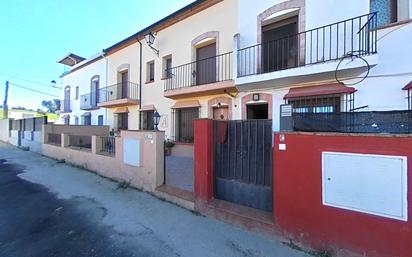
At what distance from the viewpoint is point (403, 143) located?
9.27 feet

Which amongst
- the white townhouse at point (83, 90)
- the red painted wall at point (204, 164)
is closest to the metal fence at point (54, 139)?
the white townhouse at point (83, 90)

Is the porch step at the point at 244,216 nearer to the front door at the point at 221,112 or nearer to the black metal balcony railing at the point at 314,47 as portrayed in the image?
the black metal balcony railing at the point at 314,47

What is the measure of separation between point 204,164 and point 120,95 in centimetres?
1166

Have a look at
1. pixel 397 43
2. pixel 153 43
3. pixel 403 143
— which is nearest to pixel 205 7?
pixel 153 43

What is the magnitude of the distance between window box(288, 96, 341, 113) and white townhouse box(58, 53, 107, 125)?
13.6m

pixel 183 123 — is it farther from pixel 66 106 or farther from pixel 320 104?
pixel 66 106

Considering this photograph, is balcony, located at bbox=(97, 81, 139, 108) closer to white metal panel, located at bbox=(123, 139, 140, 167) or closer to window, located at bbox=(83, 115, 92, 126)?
window, located at bbox=(83, 115, 92, 126)


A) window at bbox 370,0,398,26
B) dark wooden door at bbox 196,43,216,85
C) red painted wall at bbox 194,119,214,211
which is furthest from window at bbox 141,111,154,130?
window at bbox 370,0,398,26

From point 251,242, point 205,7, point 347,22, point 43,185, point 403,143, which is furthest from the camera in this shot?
point 205,7

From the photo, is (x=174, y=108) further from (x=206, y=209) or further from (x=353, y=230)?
(x=353, y=230)

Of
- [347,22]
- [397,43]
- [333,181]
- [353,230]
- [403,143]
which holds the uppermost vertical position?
[347,22]

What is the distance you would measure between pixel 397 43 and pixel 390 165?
4721 millimetres

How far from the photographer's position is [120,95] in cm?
1476

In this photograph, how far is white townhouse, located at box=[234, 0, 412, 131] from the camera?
5910mm
